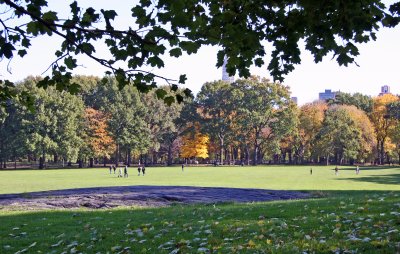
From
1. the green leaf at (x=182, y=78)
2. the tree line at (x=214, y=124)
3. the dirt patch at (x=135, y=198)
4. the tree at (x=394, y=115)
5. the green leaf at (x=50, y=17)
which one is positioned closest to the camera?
the green leaf at (x=50, y=17)

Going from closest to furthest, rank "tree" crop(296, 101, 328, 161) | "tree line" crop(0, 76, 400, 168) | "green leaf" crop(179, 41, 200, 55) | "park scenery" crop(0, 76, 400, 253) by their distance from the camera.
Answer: "green leaf" crop(179, 41, 200, 55), "park scenery" crop(0, 76, 400, 253), "tree line" crop(0, 76, 400, 168), "tree" crop(296, 101, 328, 161)

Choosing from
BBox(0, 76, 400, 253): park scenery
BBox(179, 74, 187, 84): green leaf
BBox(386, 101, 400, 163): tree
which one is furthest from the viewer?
BBox(386, 101, 400, 163): tree

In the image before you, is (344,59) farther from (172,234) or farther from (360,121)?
(360,121)

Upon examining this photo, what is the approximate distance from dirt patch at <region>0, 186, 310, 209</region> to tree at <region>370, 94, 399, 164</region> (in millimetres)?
81113

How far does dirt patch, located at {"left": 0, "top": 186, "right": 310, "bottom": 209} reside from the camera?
1991cm

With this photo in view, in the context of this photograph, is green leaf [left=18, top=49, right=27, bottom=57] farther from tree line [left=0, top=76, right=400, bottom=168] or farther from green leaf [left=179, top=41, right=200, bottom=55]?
tree line [left=0, top=76, right=400, bottom=168]

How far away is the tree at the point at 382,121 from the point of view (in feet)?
321

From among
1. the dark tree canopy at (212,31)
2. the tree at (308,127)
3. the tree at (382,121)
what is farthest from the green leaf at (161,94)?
the tree at (382,121)

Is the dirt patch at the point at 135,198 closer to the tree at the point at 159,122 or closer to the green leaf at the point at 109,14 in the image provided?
the green leaf at the point at 109,14

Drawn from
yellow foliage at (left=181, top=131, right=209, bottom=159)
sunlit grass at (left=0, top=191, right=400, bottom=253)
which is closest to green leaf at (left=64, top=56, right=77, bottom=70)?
sunlit grass at (left=0, top=191, right=400, bottom=253)

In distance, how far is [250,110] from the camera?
97.8 meters

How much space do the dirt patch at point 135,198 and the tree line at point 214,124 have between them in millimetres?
61084

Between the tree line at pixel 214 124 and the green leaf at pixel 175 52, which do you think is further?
the tree line at pixel 214 124

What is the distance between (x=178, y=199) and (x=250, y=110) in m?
76.8
